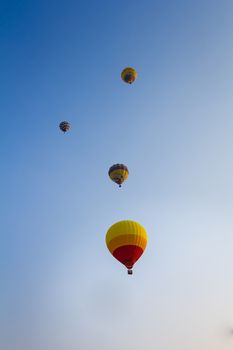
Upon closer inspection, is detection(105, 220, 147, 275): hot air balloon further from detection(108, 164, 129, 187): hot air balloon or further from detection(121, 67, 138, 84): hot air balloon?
detection(121, 67, 138, 84): hot air balloon

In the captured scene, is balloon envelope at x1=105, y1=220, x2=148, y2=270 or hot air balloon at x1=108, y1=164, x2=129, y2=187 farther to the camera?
hot air balloon at x1=108, y1=164, x2=129, y2=187

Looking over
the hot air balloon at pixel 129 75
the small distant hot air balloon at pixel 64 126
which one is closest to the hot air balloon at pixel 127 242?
the hot air balloon at pixel 129 75

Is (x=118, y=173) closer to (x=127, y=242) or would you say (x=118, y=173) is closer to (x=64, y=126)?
(x=127, y=242)

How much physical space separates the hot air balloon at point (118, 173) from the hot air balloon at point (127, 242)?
8903 mm

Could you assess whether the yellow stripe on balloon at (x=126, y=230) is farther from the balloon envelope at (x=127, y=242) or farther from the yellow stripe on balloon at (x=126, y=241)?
the yellow stripe on balloon at (x=126, y=241)

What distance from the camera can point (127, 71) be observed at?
44.1m

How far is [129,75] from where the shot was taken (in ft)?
144

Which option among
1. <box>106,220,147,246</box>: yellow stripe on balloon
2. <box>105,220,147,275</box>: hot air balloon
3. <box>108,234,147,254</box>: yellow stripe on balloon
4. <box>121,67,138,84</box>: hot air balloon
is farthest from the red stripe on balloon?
<box>121,67,138,84</box>: hot air balloon

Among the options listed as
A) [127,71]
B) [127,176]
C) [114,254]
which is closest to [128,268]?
[114,254]

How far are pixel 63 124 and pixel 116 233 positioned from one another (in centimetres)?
2634

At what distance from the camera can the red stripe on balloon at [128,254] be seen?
29.2m

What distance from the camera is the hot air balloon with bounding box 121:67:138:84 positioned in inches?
1730

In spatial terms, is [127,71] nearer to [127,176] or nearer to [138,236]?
[127,176]

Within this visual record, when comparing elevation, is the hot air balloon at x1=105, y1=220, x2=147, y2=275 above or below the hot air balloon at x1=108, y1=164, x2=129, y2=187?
below
